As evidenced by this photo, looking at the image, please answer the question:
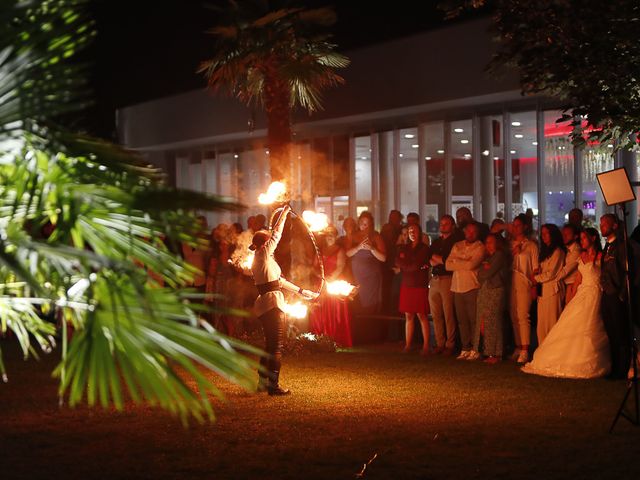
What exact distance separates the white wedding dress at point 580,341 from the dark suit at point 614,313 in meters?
0.08

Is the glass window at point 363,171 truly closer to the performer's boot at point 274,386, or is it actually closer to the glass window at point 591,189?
the glass window at point 591,189

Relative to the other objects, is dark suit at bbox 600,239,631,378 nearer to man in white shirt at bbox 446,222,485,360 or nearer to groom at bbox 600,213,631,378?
groom at bbox 600,213,631,378

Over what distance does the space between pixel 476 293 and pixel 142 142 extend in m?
21.7

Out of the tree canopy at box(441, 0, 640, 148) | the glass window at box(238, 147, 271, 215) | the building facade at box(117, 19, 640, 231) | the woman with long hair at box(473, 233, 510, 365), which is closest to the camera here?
the tree canopy at box(441, 0, 640, 148)

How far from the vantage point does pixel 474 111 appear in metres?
22.2

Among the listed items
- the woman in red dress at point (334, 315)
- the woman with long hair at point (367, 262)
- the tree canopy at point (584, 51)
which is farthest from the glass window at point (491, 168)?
the tree canopy at point (584, 51)

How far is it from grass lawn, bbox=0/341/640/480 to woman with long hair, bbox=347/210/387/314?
428 centimetres

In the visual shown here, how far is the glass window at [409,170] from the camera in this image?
2414cm

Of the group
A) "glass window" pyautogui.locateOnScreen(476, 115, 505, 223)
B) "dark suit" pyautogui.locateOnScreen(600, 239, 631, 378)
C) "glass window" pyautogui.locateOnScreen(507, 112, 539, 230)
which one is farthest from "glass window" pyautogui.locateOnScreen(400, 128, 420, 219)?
"dark suit" pyautogui.locateOnScreen(600, 239, 631, 378)

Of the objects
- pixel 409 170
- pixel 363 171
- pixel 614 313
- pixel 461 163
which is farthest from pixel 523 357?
pixel 363 171

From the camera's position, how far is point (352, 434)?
8.32m

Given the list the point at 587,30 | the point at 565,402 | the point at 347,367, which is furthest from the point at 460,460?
the point at 347,367

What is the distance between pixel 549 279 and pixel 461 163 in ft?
34.1

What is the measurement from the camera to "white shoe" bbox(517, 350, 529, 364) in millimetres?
12938
